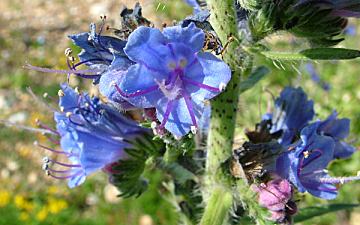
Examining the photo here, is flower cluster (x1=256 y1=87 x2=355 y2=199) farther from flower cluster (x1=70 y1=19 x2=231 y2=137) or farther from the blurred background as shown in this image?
the blurred background

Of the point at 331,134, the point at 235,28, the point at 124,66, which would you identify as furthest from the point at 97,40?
the point at 331,134

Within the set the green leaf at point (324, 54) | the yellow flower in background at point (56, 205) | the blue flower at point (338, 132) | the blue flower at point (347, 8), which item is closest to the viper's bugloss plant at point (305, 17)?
the blue flower at point (347, 8)

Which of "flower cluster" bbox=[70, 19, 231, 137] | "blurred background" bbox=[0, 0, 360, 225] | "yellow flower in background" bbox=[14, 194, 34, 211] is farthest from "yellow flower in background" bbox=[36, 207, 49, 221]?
"flower cluster" bbox=[70, 19, 231, 137]

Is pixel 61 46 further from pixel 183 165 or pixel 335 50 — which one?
pixel 335 50

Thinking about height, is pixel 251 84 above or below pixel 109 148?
above

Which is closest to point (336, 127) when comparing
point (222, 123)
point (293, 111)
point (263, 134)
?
point (293, 111)
